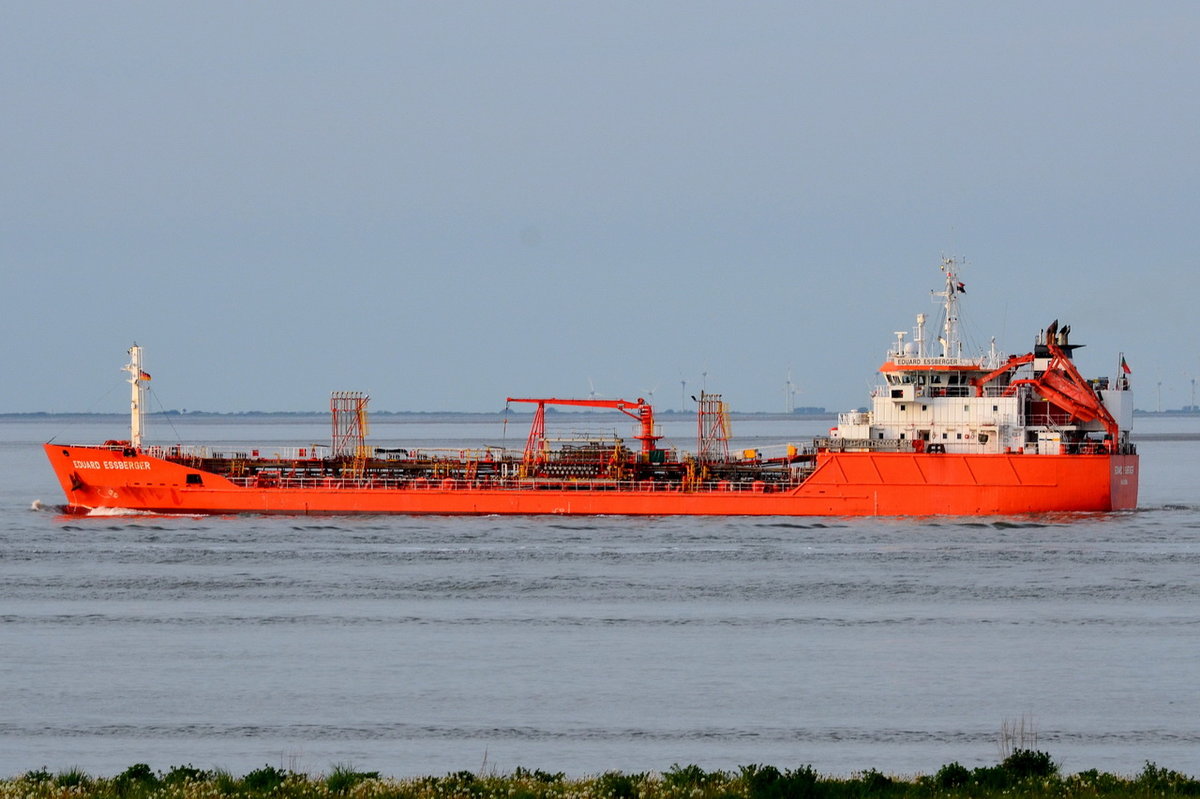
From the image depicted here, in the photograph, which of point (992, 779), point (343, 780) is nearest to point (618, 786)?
point (343, 780)

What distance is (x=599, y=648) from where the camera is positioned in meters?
33.5

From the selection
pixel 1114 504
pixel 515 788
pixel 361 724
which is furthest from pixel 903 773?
pixel 1114 504

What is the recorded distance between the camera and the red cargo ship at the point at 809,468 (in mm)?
57906

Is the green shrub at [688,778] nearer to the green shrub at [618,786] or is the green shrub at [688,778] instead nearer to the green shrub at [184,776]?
the green shrub at [618,786]

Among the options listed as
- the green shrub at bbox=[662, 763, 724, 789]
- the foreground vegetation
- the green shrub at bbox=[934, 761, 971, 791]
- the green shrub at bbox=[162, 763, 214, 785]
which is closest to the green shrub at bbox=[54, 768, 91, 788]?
the foreground vegetation

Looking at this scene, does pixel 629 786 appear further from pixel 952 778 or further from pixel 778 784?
pixel 952 778

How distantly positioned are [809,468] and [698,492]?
4.53 m

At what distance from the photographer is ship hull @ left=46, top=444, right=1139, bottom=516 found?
57.4 metres

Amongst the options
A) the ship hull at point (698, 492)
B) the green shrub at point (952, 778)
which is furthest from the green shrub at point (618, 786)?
the ship hull at point (698, 492)

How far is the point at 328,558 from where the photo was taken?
166 feet

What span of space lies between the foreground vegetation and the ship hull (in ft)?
124

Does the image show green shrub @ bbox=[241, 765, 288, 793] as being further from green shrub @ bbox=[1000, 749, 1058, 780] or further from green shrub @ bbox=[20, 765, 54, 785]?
green shrub @ bbox=[1000, 749, 1058, 780]

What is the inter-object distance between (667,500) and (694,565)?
516 inches

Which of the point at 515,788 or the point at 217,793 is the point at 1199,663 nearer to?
the point at 515,788
